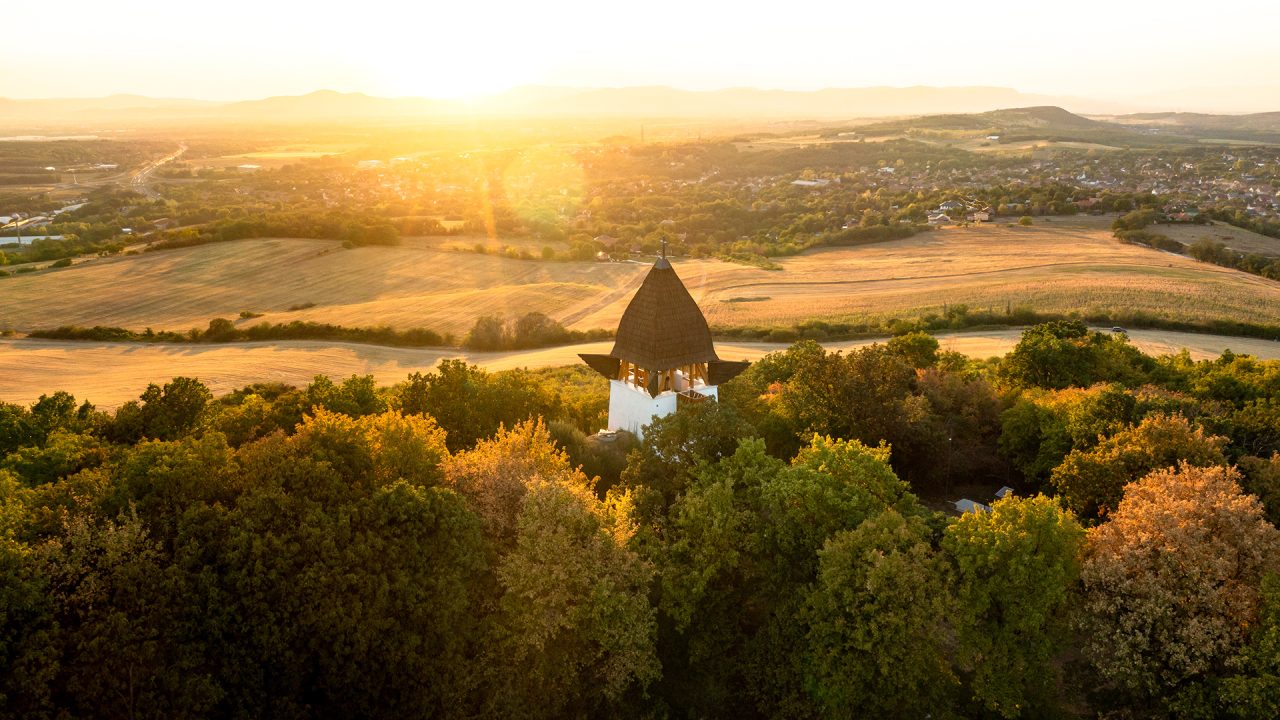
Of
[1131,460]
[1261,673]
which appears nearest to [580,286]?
[1131,460]

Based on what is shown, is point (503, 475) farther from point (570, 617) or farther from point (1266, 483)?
point (1266, 483)

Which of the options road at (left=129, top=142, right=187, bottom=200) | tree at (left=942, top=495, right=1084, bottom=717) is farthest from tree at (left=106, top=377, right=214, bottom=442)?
road at (left=129, top=142, right=187, bottom=200)

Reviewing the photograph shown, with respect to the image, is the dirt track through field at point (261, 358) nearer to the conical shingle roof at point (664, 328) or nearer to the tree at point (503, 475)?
the conical shingle roof at point (664, 328)

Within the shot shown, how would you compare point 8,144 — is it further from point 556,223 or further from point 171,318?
point 171,318

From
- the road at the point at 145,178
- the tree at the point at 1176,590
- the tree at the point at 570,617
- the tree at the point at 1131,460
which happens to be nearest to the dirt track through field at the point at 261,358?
the tree at the point at 1131,460

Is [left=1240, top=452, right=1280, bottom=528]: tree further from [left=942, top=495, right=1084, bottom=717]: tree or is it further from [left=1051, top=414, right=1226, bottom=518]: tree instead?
[left=942, top=495, right=1084, bottom=717]: tree

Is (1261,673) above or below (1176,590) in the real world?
below
